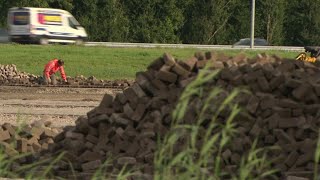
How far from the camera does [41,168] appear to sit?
14.2m

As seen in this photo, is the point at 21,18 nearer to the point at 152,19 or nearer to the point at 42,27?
the point at 42,27

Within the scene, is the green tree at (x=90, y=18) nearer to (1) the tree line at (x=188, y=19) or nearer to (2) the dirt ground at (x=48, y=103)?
(1) the tree line at (x=188, y=19)

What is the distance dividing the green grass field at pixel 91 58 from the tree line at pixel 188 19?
602 inches

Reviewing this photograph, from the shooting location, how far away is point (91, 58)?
41.7 metres

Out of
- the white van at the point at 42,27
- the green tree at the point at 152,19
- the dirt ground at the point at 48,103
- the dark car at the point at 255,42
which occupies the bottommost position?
the dark car at the point at 255,42

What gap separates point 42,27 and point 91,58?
33.9ft

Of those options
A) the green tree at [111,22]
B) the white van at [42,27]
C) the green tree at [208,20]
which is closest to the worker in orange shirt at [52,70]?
the white van at [42,27]

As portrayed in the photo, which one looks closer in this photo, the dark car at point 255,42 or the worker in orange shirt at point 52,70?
the worker in orange shirt at point 52,70

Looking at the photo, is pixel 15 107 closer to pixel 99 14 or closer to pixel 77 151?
pixel 77 151

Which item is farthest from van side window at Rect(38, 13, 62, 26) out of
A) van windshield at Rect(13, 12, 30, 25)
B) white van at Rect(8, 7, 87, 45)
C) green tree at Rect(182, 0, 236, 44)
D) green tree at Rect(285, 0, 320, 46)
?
green tree at Rect(285, 0, 320, 46)

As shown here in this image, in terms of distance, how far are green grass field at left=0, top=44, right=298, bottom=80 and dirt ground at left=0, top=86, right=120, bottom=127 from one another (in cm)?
747

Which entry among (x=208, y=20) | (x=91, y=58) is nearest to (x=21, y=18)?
(x=91, y=58)

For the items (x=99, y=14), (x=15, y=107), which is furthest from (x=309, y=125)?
(x=99, y=14)

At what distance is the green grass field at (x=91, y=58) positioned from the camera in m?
39.0
